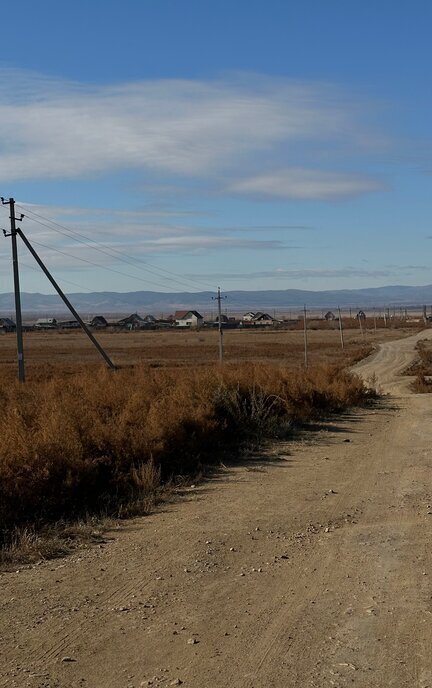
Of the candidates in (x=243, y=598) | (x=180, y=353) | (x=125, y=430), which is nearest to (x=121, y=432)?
(x=125, y=430)

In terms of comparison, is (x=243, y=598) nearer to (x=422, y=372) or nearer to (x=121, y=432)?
(x=121, y=432)

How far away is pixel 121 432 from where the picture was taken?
12.2m

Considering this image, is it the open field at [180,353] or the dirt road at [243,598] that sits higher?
the dirt road at [243,598]

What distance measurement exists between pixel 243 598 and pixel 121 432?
572 cm

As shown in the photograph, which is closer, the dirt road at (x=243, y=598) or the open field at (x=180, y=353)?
the dirt road at (x=243, y=598)

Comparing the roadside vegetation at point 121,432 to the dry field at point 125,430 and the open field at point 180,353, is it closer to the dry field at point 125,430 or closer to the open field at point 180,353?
the dry field at point 125,430

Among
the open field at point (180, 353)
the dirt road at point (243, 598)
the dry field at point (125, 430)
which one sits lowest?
the open field at point (180, 353)

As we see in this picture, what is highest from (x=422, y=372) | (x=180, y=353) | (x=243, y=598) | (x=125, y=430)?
(x=125, y=430)

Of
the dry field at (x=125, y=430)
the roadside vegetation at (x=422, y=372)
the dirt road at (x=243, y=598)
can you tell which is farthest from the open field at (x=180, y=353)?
the dirt road at (x=243, y=598)

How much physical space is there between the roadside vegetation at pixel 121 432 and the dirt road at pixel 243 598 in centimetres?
93

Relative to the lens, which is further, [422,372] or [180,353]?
[180,353]

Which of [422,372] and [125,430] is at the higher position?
[125,430]

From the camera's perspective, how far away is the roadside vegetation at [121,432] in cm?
986

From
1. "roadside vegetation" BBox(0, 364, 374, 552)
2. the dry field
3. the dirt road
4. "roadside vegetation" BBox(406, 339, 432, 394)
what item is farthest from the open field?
the dirt road
